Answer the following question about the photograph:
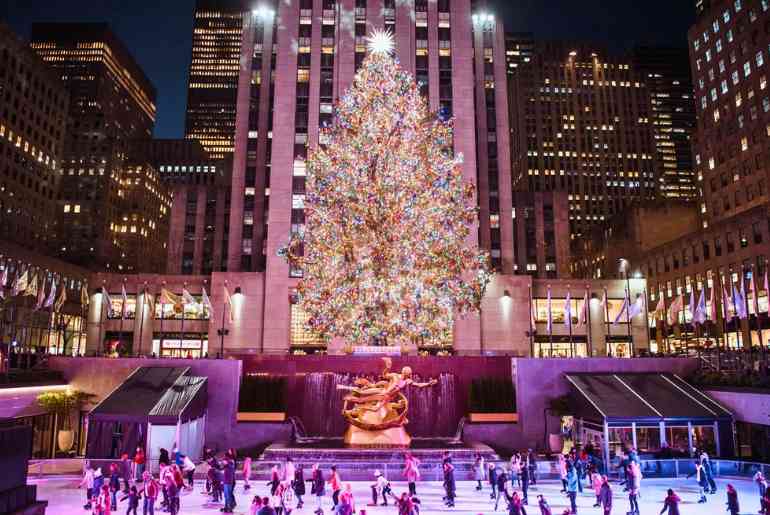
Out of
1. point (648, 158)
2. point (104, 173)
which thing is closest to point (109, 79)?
point (104, 173)

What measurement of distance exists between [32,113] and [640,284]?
343 feet

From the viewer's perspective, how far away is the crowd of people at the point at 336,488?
53.3ft

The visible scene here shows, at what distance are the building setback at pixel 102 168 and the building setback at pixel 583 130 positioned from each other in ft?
302

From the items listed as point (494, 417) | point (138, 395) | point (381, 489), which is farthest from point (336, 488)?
point (494, 417)

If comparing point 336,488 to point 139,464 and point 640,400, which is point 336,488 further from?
point 640,400

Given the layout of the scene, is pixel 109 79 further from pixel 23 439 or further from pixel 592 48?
pixel 23 439

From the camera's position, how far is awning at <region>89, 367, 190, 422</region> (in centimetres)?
2870

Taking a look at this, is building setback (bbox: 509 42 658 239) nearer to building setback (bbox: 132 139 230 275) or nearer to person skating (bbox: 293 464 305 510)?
building setback (bbox: 132 139 230 275)

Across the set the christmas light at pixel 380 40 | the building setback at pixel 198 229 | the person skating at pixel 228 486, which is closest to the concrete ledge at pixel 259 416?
the person skating at pixel 228 486

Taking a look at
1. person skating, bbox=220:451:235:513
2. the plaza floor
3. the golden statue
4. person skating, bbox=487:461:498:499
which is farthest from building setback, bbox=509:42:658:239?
person skating, bbox=220:451:235:513

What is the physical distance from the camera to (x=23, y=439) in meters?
12.5

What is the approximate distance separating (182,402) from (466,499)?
615 inches

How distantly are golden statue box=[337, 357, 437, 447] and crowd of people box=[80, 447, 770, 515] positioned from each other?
4.71 m

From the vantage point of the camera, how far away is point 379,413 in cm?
3067
